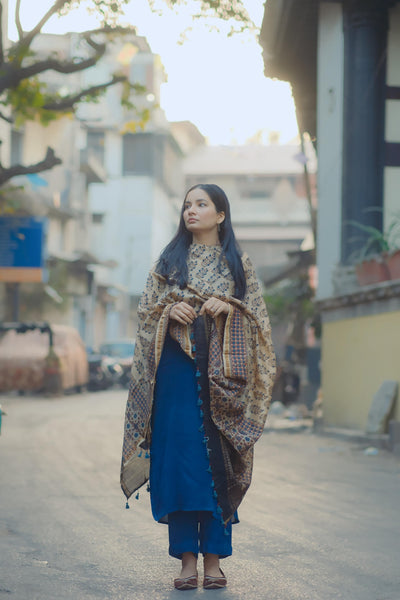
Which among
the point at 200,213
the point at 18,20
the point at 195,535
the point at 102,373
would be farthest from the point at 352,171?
the point at 102,373

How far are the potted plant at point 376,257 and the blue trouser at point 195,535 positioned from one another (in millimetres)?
6123

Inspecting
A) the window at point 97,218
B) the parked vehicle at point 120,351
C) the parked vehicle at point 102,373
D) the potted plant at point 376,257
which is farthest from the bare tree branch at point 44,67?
the window at point 97,218

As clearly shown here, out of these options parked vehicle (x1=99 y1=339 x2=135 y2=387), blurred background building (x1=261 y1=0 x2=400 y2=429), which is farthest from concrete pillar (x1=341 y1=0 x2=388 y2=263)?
parked vehicle (x1=99 y1=339 x2=135 y2=387)

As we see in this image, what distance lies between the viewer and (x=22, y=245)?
23.8 m

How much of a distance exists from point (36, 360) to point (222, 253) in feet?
51.1

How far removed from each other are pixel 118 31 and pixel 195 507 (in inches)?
361

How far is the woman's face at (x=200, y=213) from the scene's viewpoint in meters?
4.33

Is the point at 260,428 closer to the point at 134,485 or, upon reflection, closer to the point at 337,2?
the point at 134,485

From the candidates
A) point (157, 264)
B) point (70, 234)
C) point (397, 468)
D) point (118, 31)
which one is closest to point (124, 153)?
point (70, 234)

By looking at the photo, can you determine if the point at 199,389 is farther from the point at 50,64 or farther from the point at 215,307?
the point at 50,64

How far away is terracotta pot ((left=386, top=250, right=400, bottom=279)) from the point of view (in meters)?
9.84

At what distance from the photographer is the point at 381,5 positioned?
1188 cm

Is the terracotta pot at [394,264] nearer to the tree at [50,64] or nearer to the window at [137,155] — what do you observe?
the tree at [50,64]

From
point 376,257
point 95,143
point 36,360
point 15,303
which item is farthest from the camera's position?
point 95,143
